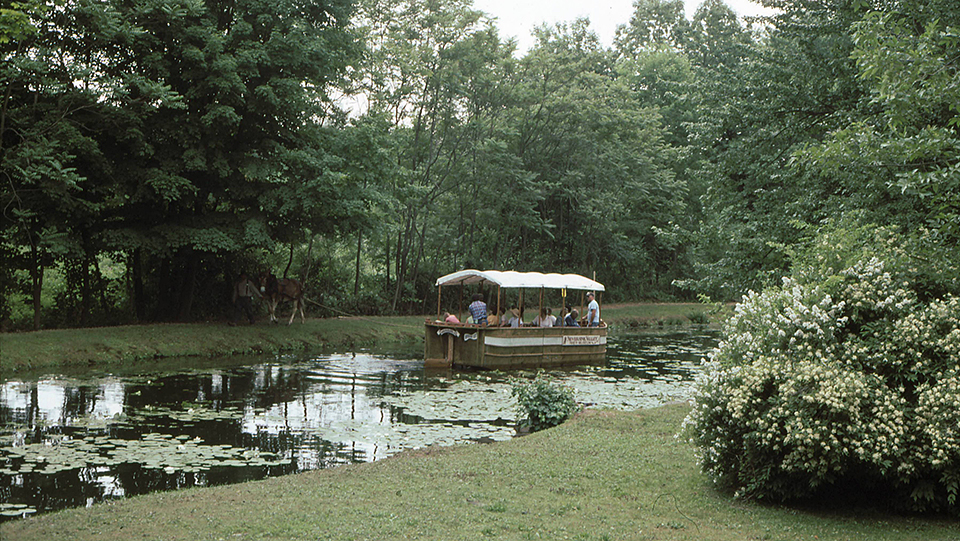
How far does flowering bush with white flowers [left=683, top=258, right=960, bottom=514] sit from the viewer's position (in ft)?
23.2

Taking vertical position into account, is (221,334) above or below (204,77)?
below

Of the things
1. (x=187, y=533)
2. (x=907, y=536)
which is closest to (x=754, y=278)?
(x=907, y=536)

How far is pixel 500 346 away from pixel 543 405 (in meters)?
9.11

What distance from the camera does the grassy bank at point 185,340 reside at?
66.8 feet

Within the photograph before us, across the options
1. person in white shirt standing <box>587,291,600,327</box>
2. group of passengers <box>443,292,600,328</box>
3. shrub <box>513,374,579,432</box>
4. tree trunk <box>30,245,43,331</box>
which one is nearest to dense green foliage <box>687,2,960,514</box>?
shrub <box>513,374,579,432</box>

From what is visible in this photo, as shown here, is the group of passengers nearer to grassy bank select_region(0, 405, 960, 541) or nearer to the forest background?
the forest background

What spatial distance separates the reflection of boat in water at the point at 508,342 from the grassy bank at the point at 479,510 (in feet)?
41.8

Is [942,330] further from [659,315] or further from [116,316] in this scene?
[659,315]

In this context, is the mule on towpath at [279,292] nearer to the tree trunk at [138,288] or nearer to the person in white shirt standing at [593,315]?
the tree trunk at [138,288]

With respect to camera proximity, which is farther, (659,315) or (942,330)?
(659,315)

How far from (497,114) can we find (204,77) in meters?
18.2

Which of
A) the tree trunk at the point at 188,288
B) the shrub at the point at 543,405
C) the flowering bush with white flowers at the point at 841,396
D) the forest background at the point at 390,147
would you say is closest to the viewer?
the flowering bush with white flowers at the point at 841,396

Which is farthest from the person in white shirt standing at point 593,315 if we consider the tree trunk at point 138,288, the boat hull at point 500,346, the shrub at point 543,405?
the tree trunk at point 138,288

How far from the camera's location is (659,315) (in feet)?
155
